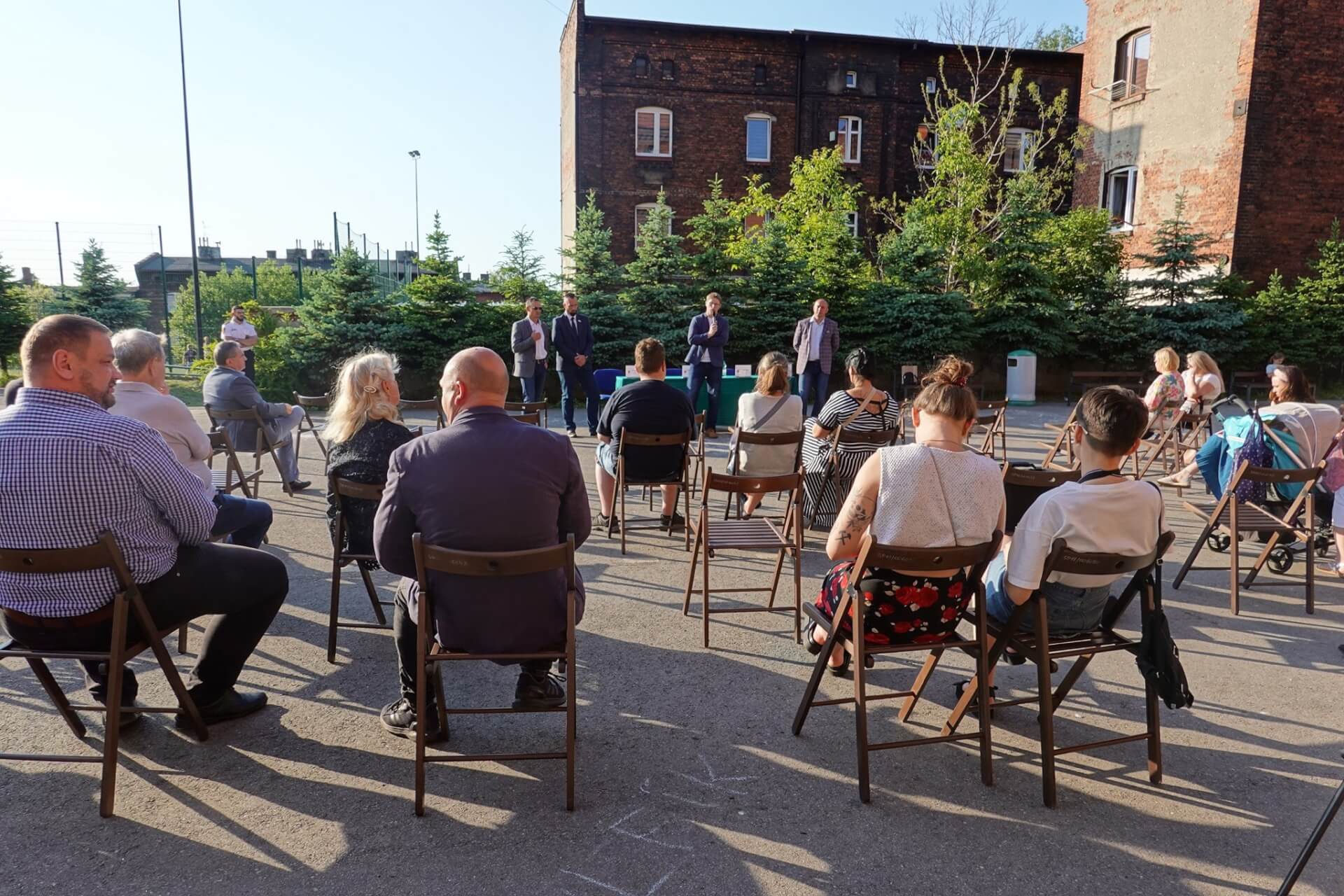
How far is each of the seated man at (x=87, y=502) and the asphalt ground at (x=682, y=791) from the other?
56cm

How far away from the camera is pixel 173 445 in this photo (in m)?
4.73

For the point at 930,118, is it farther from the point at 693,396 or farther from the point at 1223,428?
the point at 1223,428

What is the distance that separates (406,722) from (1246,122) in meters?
22.1

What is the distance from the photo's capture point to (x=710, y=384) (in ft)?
41.3

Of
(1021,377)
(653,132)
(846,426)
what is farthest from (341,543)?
(653,132)

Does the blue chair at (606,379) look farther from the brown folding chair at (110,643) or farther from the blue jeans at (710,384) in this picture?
the brown folding chair at (110,643)

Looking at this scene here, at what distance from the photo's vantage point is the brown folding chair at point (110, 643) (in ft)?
9.77

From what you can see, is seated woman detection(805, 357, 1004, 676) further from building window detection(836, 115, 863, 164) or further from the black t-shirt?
building window detection(836, 115, 863, 164)

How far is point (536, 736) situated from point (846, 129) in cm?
2840

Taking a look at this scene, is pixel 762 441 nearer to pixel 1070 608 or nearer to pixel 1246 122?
pixel 1070 608

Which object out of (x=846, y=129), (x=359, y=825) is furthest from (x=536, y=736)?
(x=846, y=129)

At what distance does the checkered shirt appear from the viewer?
3.05m

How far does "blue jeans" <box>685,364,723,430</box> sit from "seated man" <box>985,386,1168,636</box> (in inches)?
351

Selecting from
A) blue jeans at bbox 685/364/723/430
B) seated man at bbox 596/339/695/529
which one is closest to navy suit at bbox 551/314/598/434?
blue jeans at bbox 685/364/723/430
